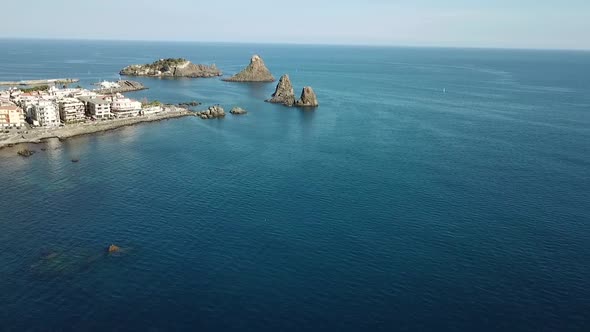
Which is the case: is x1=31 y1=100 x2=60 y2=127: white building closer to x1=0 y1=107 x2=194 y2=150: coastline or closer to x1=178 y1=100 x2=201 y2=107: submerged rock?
x1=0 y1=107 x2=194 y2=150: coastline

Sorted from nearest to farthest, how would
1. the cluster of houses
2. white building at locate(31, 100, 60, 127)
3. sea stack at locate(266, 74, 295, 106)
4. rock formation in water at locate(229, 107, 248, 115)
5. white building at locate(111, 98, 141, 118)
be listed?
the cluster of houses → white building at locate(31, 100, 60, 127) → white building at locate(111, 98, 141, 118) → rock formation in water at locate(229, 107, 248, 115) → sea stack at locate(266, 74, 295, 106)

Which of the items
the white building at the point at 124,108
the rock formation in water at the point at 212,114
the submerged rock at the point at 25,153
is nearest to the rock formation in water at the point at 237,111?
the rock formation in water at the point at 212,114

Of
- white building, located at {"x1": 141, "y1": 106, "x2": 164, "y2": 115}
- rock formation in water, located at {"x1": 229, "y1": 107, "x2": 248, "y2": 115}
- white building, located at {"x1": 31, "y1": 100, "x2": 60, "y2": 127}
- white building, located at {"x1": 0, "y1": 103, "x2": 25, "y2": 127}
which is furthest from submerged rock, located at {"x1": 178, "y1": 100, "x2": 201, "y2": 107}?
white building, located at {"x1": 0, "y1": 103, "x2": 25, "y2": 127}

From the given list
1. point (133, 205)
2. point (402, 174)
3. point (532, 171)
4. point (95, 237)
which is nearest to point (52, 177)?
point (133, 205)

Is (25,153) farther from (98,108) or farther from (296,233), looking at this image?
(296,233)

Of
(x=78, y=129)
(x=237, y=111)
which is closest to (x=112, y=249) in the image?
(x=78, y=129)

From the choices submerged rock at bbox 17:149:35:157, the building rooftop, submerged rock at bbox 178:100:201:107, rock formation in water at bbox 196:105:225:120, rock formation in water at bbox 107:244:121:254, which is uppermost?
the building rooftop

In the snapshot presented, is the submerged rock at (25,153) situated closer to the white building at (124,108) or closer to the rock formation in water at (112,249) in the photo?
the white building at (124,108)
